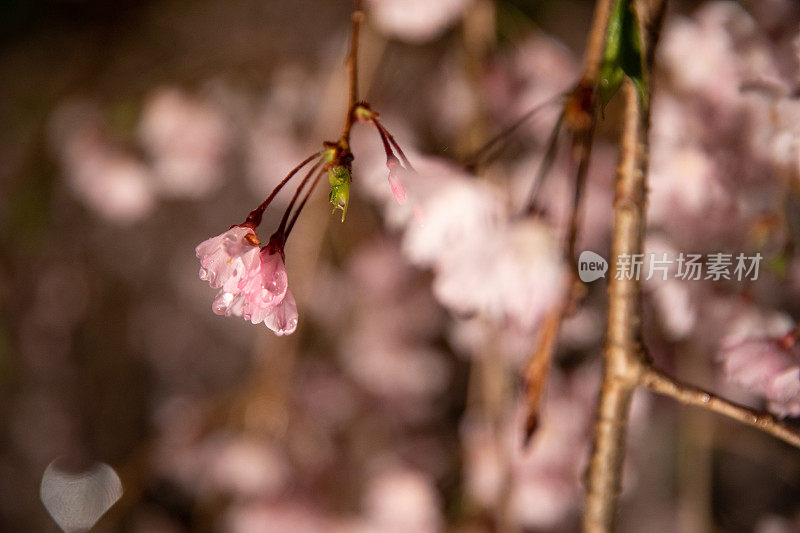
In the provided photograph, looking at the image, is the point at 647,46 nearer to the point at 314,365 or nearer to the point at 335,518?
the point at 335,518

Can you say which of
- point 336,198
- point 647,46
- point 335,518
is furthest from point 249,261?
point 335,518

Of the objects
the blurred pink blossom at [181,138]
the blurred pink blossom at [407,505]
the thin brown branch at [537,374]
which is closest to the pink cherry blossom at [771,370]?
the thin brown branch at [537,374]

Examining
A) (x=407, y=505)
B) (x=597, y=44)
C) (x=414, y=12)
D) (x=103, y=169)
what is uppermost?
(x=414, y=12)

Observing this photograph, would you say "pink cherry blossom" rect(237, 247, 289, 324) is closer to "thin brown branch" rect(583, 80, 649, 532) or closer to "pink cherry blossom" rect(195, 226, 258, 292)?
"pink cherry blossom" rect(195, 226, 258, 292)

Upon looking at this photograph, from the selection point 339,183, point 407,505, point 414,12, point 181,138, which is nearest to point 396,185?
point 339,183

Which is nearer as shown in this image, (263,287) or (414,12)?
(263,287)

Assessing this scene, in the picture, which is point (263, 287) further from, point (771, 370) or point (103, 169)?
point (103, 169)
